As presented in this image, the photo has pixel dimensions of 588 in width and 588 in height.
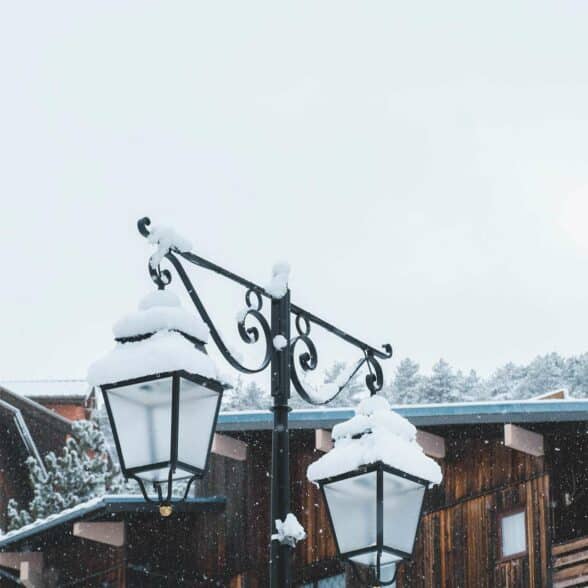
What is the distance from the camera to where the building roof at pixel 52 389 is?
151 ft

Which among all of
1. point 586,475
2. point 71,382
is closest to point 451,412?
point 586,475

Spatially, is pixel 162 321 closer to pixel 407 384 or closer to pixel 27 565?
pixel 27 565

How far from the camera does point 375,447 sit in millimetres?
7348

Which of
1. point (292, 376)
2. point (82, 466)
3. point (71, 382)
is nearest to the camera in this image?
point (292, 376)

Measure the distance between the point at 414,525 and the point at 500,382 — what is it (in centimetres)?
4618

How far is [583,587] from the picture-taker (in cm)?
1555

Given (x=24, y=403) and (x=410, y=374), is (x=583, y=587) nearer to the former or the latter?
(x=24, y=403)

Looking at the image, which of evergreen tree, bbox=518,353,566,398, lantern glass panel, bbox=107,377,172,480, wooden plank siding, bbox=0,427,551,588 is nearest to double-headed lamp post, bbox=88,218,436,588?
lantern glass panel, bbox=107,377,172,480

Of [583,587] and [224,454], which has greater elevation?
[224,454]

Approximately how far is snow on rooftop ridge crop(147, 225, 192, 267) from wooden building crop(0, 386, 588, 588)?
30.3 ft

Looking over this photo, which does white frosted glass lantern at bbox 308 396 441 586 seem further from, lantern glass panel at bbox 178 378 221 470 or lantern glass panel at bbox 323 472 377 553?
lantern glass panel at bbox 178 378 221 470

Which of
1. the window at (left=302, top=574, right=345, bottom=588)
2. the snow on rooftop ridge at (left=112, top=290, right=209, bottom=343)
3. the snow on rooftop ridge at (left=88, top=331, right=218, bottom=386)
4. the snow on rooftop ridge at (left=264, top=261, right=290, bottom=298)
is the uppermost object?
the snow on rooftop ridge at (left=264, top=261, right=290, bottom=298)

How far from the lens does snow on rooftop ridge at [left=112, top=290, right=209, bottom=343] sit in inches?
259

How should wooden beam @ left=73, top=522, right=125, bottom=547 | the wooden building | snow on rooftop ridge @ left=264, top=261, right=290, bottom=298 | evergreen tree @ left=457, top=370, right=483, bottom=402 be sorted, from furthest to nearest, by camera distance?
evergreen tree @ left=457, top=370, right=483, bottom=402 → wooden beam @ left=73, top=522, right=125, bottom=547 → the wooden building → snow on rooftop ridge @ left=264, top=261, right=290, bottom=298
